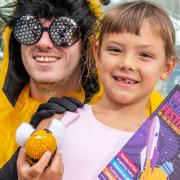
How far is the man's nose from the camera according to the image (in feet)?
4.72

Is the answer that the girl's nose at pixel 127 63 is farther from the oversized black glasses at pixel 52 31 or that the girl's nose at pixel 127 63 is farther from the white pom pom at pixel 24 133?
the oversized black glasses at pixel 52 31

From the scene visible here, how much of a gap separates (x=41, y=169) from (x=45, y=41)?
0.67 meters

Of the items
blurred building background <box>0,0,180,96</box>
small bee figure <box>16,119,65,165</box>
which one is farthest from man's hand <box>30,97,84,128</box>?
blurred building background <box>0,0,180,96</box>

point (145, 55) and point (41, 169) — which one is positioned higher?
point (145, 55)

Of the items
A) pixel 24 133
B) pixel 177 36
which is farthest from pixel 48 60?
pixel 177 36

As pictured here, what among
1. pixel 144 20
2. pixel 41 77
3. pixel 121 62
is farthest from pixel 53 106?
pixel 41 77

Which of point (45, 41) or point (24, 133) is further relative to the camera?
point (45, 41)

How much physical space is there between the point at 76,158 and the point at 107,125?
114mm

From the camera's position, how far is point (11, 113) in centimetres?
154

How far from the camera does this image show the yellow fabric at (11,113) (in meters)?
1.45

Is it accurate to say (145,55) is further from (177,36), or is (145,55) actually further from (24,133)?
(177,36)

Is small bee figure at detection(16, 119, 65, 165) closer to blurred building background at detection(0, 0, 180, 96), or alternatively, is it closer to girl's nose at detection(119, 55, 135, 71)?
girl's nose at detection(119, 55, 135, 71)

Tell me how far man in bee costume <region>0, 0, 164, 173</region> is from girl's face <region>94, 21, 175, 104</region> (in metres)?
0.43

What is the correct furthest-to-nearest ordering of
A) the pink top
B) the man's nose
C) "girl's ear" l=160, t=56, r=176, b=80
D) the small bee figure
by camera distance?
1. the man's nose
2. "girl's ear" l=160, t=56, r=176, b=80
3. the pink top
4. the small bee figure
